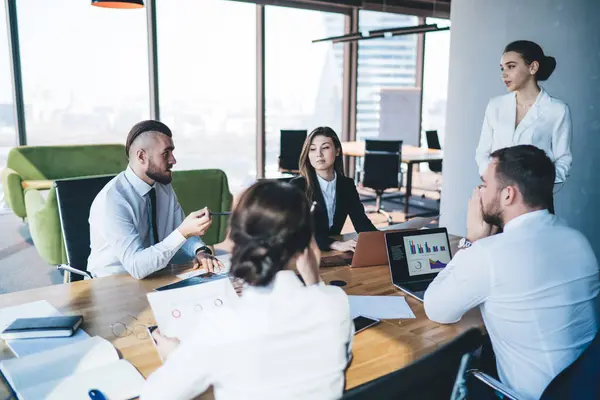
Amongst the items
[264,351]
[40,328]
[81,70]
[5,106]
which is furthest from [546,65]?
[5,106]

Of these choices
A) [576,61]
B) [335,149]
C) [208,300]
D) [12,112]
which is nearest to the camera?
[208,300]

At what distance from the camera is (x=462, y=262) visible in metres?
1.69

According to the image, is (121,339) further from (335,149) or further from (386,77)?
(386,77)

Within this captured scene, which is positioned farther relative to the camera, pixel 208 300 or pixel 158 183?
pixel 158 183

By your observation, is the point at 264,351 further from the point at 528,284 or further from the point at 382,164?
the point at 382,164

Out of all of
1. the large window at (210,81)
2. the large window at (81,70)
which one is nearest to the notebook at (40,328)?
the large window at (81,70)

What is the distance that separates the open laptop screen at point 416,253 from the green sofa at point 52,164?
16.7 ft

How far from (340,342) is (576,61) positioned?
161 inches

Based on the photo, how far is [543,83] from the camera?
456 cm

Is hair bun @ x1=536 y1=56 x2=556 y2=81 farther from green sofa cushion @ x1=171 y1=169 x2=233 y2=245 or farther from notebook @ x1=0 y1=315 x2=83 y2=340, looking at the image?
notebook @ x1=0 y1=315 x2=83 y2=340

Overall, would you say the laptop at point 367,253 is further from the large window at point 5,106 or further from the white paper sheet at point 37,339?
the large window at point 5,106

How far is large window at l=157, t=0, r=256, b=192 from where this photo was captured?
7891 mm

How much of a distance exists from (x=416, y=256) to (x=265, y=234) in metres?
1.31

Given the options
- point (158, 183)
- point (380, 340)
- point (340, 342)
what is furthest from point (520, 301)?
point (158, 183)
